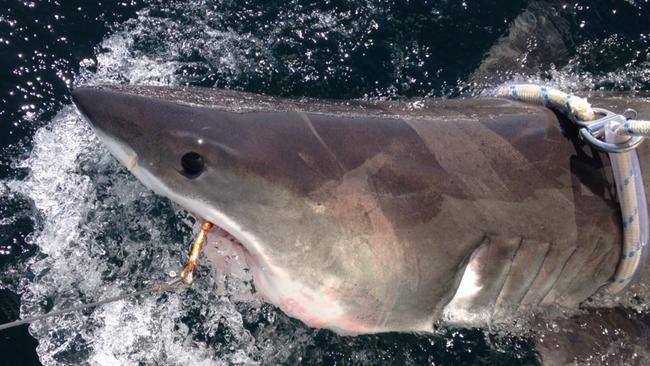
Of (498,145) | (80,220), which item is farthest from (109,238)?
(498,145)

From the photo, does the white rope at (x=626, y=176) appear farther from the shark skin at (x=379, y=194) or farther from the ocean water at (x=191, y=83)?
the ocean water at (x=191, y=83)

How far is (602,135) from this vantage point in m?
2.03

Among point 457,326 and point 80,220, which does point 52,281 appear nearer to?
point 80,220

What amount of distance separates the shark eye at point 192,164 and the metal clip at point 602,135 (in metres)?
1.08

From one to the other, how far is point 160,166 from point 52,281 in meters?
1.25

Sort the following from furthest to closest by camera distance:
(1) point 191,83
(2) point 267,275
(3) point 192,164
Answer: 1. (1) point 191,83
2. (2) point 267,275
3. (3) point 192,164

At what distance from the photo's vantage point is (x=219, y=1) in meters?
3.73

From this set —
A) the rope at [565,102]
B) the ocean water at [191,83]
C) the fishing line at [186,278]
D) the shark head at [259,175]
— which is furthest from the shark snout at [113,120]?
the rope at [565,102]

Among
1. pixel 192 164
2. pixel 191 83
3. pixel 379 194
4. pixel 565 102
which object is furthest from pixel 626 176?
pixel 191 83

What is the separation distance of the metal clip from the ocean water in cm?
81

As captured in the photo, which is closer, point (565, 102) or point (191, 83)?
point (565, 102)

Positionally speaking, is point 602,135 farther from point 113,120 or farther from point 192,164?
point 113,120

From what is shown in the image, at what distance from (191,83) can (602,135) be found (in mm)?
2086

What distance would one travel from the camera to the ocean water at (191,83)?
2.71 metres
